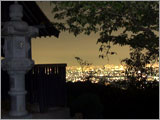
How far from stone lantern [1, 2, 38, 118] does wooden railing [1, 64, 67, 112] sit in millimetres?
2366

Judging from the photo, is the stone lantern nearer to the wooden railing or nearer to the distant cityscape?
the wooden railing

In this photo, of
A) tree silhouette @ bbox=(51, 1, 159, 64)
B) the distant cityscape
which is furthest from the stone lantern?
the distant cityscape

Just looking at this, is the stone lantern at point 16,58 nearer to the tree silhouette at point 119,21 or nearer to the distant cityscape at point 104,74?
the tree silhouette at point 119,21

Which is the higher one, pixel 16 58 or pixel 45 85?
pixel 16 58

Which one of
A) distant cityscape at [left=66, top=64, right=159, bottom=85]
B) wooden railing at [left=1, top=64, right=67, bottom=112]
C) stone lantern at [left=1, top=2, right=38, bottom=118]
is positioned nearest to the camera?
stone lantern at [left=1, top=2, right=38, bottom=118]

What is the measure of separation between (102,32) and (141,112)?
3.59 meters

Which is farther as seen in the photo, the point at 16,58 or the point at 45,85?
the point at 45,85

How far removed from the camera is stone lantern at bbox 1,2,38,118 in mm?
6305

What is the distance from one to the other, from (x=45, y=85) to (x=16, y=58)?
2808 mm

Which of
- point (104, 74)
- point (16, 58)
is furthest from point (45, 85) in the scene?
point (104, 74)

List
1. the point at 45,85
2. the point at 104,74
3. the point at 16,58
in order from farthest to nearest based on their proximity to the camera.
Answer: the point at 104,74
the point at 45,85
the point at 16,58

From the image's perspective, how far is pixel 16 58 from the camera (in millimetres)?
6391

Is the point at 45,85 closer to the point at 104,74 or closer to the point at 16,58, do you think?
the point at 16,58

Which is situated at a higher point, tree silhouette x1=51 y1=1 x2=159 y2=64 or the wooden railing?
tree silhouette x1=51 y1=1 x2=159 y2=64
